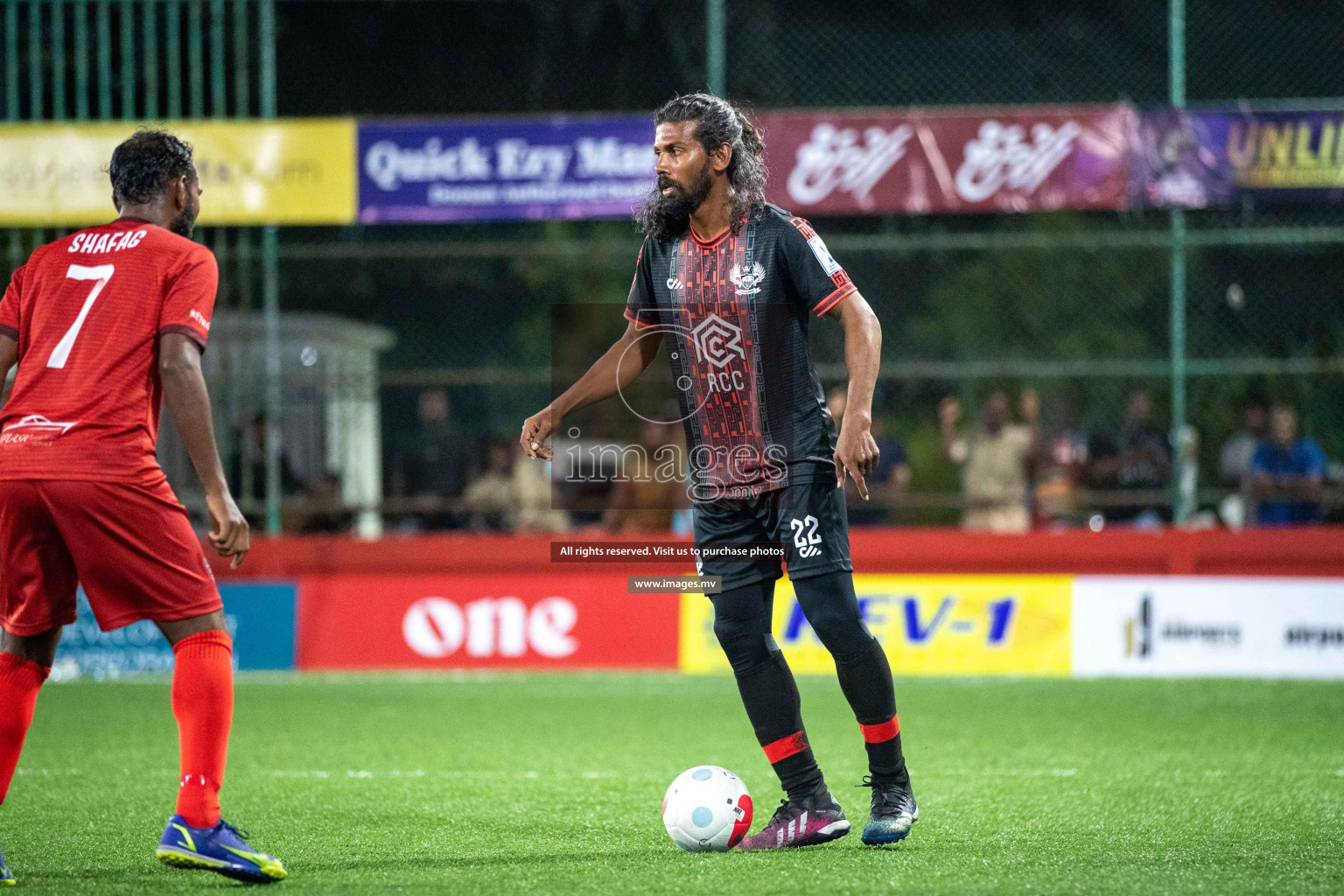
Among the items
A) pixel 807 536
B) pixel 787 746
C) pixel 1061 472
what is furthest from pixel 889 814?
pixel 1061 472

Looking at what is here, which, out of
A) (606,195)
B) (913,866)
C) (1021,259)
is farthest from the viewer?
(1021,259)

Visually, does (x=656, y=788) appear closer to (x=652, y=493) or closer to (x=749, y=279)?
(x=749, y=279)

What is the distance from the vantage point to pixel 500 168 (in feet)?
40.5

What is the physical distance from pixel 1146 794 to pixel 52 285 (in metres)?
4.13

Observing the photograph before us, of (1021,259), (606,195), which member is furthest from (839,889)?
(1021,259)

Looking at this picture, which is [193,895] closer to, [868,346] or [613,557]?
[868,346]

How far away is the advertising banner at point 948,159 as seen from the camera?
11.9 meters

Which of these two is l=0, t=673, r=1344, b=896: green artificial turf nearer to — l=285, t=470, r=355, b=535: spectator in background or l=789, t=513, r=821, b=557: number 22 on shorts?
l=789, t=513, r=821, b=557: number 22 on shorts

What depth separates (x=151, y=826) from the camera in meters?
5.06

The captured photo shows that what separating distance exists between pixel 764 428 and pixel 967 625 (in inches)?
250

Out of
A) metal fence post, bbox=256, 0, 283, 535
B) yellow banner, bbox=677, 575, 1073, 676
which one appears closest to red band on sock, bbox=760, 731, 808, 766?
yellow banner, bbox=677, 575, 1073, 676

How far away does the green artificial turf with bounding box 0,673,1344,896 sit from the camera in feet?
13.7

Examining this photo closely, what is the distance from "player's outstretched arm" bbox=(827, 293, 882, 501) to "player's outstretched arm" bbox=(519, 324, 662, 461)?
0.69 meters

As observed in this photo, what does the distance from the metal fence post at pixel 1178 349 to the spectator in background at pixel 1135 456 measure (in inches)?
5.8
